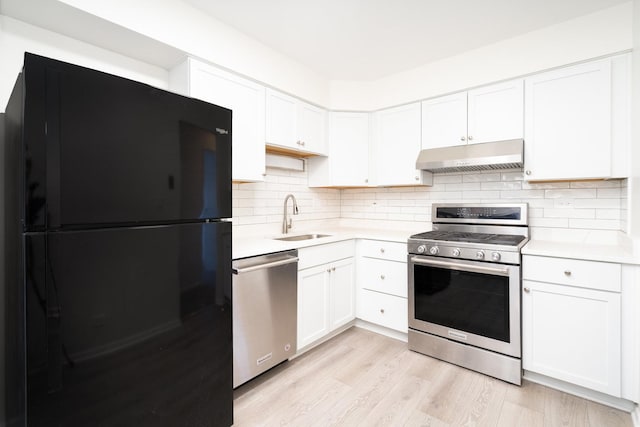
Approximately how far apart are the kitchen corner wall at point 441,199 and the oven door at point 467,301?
83 centimetres

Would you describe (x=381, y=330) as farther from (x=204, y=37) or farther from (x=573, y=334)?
(x=204, y=37)

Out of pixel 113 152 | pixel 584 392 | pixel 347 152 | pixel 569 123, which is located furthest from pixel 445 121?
pixel 113 152

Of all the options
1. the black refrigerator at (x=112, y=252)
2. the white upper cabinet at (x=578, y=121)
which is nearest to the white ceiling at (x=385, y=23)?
the white upper cabinet at (x=578, y=121)

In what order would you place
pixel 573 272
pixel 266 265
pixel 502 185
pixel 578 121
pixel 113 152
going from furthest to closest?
pixel 502 185 < pixel 578 121 < pixel 266 265 < pixel 573 272 < pixel 113 152

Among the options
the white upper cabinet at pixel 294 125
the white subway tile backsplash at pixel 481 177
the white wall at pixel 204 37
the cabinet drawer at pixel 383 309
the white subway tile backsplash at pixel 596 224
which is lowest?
the cabinet drawer at pixel 383 309

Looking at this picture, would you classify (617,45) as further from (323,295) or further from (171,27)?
(171,27)

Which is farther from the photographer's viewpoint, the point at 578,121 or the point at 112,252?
the point at 578,121

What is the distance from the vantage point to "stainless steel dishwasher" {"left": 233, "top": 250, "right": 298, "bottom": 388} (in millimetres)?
1896

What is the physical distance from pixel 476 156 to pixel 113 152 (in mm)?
2488

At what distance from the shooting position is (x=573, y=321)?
1903 mm

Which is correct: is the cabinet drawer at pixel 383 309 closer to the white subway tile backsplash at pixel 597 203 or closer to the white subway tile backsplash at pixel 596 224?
the white subway tile backsplash at pixel 596 224

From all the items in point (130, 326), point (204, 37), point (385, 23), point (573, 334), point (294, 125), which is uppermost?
Answer: point (385, 23)

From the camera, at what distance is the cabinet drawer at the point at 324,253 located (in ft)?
7.80

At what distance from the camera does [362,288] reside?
2.93 m
